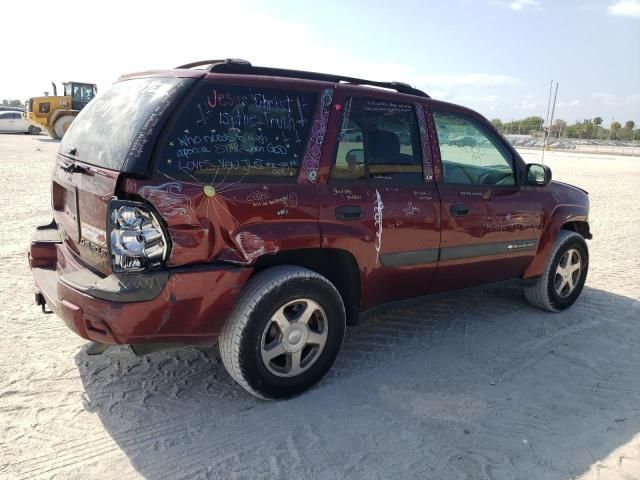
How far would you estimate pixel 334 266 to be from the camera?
3.39 m

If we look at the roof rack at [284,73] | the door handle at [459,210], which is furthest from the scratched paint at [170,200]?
the door handle at [459,210]

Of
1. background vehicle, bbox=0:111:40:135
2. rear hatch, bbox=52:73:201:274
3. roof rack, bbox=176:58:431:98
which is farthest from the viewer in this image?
background vehicle, bbox=0:111:40:135

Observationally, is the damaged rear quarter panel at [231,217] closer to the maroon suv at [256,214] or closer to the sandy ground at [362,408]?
the maroon suv at [256,214]

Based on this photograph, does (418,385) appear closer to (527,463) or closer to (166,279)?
(527,463)

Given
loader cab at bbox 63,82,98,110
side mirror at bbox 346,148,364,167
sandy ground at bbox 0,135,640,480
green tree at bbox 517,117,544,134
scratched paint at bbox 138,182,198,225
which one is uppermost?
green tree at bbox 517,117,544,134

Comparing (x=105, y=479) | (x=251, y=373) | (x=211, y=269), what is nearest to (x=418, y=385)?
(x=251, y=373)

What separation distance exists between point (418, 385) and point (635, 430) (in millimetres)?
1255

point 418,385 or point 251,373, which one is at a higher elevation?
point 251,373

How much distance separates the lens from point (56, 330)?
394 centimetres

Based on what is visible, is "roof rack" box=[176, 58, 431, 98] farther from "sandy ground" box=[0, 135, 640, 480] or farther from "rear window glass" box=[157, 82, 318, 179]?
"sandy ground" box=[0, 135, 640, 480]

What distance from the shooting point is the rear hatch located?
2.71 meters

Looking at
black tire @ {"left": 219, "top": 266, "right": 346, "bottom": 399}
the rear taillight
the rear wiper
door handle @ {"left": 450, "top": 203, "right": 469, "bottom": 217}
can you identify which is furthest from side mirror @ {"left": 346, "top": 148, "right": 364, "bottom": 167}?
the rear wiper

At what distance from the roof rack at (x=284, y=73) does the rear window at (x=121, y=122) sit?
31 centimetres

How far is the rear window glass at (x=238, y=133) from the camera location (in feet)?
9.00
